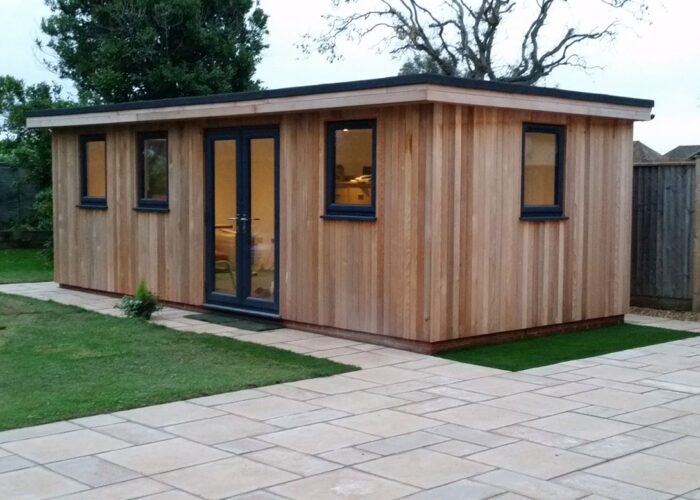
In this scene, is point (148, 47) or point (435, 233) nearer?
point (435, 233)

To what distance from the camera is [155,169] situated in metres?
11.4

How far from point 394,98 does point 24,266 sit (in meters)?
9.88

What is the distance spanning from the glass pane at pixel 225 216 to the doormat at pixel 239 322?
0.32 m

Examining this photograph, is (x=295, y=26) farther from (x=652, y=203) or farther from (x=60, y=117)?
(x=652, y=203)

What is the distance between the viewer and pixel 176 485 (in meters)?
4.68

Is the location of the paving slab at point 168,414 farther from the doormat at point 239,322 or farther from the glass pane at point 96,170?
the glass pane at point 96,170

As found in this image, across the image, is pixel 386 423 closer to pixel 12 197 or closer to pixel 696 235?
pixel 696 235

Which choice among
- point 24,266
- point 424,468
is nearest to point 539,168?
point 424,468

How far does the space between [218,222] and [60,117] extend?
3.22 m

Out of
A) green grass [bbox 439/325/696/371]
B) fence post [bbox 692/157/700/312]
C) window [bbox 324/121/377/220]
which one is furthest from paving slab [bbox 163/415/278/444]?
fence post [bbox 692/157/700/312]

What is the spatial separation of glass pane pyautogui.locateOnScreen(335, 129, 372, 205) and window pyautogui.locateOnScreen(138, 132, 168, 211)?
9.53 ft

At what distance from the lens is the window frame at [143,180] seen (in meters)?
11.2

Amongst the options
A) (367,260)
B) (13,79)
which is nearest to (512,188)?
(367,260)

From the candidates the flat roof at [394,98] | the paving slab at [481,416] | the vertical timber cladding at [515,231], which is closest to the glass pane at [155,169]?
the flat roof at [394,98]
